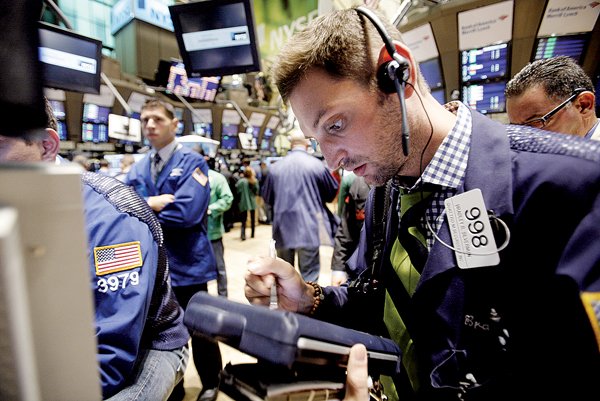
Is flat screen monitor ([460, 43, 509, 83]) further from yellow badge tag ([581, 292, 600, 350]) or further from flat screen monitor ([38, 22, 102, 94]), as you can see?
yellow badge tag ([581, 292, 600, 350])

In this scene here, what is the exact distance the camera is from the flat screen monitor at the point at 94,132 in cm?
742

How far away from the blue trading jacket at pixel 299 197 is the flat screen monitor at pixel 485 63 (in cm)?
273

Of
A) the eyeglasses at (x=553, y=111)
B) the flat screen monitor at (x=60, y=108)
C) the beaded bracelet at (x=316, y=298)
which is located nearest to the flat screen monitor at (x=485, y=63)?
the eyeglasses at (x=553, y=111)

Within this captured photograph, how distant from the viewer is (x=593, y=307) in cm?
55

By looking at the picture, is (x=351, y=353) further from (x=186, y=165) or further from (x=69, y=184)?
(x=186, y=165)

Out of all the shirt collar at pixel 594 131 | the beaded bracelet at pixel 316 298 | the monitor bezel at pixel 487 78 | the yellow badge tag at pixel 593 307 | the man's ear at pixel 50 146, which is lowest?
the beaded bracelet at pixel 316 298

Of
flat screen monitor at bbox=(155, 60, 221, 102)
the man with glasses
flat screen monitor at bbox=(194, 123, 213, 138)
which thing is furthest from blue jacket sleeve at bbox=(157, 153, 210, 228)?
flat screen monitor at bbox=(194, 123, 213, 138)

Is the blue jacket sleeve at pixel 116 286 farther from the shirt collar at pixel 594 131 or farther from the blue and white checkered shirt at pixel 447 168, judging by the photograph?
the shirt collar at pixel 594 131

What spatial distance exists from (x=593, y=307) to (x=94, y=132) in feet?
29.4

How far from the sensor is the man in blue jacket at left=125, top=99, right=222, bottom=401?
2.34 m

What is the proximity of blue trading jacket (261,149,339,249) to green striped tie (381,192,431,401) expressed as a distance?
2.45m

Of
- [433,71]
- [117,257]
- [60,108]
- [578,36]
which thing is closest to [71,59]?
[117,257]

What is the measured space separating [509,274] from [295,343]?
20.3 inches

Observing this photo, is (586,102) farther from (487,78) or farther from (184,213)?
(487,78)
